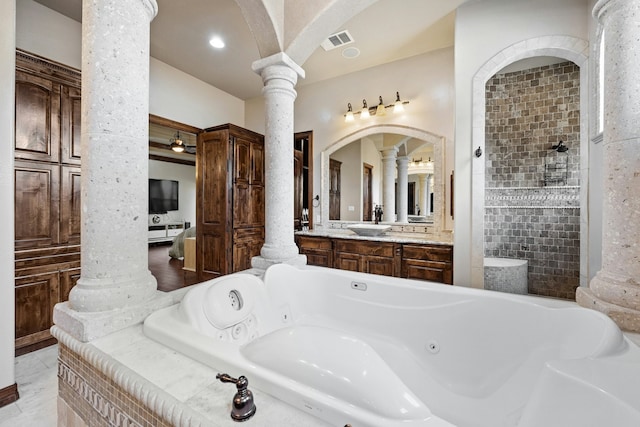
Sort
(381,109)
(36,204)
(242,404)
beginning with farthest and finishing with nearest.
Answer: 1. (381,109)
2. (36,204)
3. (242,404)

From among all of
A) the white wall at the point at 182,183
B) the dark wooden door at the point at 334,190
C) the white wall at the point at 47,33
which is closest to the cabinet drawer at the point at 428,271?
the dark wooden door at the point at 334,190

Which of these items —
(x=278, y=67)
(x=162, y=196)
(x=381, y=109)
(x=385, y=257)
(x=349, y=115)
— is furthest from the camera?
(x=162, y=196)

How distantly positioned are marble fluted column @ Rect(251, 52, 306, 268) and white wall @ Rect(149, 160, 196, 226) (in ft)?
24.3

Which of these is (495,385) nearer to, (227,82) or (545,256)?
(545,256)

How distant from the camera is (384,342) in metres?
1.75

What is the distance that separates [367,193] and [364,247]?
1.06 m

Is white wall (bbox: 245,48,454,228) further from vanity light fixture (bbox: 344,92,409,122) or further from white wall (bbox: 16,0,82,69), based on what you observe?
white wall (bbox: 16,0,82,69)

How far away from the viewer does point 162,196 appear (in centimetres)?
802

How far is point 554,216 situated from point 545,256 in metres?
0.48

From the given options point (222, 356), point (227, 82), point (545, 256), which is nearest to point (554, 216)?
point (545, 256)

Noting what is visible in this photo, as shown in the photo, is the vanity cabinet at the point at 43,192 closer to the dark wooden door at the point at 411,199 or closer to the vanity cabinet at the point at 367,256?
the vanity cabinet at the point at 367,256

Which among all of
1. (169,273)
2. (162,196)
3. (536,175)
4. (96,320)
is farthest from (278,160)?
(162,196)

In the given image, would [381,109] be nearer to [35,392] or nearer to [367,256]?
[367,256]

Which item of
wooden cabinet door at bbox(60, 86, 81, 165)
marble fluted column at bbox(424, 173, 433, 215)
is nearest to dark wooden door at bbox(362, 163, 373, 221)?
marble fluted column at bbox(424, 173, 433, 215)
